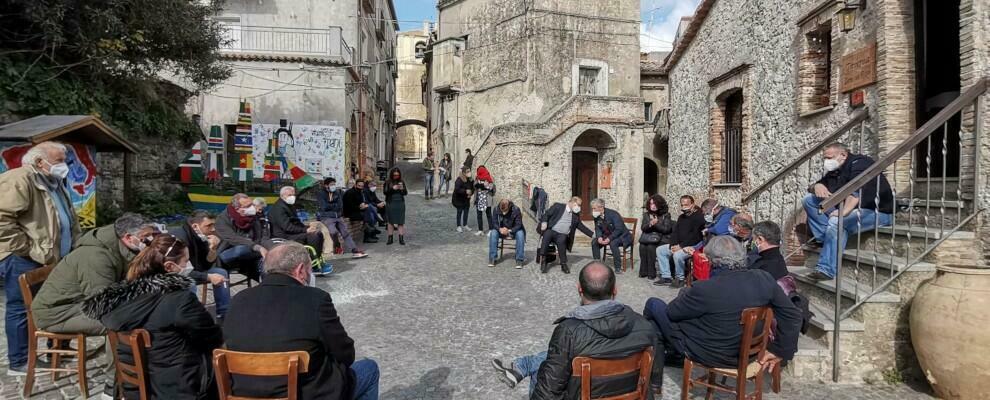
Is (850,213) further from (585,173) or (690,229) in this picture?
(585,173)

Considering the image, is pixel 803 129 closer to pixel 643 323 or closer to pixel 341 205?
pixel 643 323

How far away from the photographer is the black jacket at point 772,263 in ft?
14.6

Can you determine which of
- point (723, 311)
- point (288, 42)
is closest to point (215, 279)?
point (723, 311)

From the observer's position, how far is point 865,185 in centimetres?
522

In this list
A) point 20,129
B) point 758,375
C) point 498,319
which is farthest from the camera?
point 20,129

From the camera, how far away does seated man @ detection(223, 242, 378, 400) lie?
2.56 m

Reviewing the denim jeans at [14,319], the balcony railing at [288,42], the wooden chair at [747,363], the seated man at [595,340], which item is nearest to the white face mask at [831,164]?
the wooden chair at [747,363]

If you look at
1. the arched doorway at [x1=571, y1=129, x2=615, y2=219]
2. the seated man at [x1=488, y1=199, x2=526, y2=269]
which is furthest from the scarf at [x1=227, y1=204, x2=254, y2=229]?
the arched doorway at [x1=571, y1=129, x2=615, y2=219]

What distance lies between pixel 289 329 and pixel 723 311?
266cm

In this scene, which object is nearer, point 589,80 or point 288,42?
point 288,42

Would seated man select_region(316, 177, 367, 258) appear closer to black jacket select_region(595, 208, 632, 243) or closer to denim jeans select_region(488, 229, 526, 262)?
denim jeans select_region(488, 229, 526, 262)

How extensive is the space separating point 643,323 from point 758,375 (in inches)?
52.6

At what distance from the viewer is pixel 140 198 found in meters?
12.9

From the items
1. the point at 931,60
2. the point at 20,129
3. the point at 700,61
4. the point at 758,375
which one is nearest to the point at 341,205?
the point at 20,129
